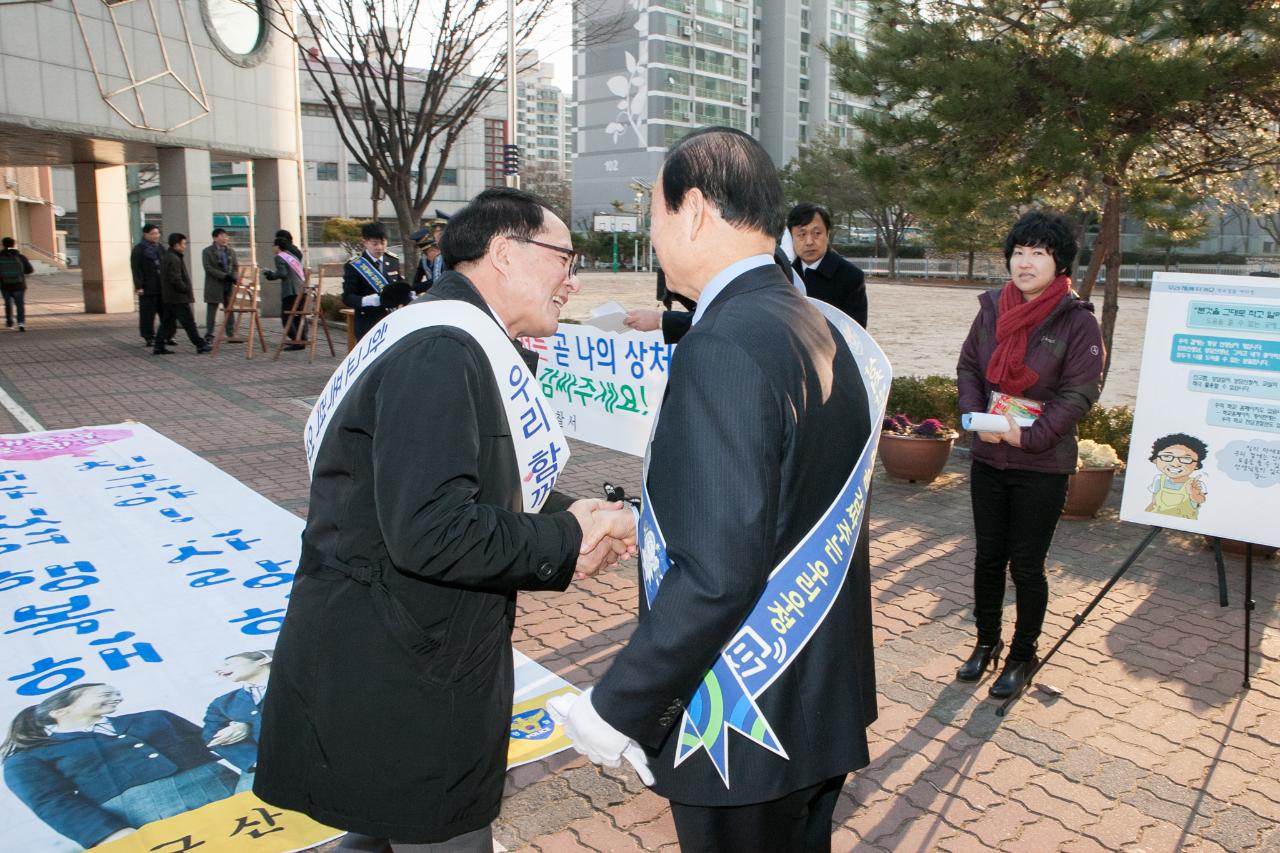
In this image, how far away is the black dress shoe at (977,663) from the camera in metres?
4.31

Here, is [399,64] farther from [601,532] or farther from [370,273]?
[601,532]

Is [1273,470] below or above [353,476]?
below

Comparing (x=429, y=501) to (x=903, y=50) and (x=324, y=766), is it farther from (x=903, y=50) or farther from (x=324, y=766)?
(x=903, y=50)

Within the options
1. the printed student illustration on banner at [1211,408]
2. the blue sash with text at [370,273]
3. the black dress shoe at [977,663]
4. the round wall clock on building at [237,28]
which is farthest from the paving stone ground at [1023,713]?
the round wall clock on building at [237,28]

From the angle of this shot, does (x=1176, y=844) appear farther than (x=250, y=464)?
No

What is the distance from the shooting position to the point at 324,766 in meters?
2.00

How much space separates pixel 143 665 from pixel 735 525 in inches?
145

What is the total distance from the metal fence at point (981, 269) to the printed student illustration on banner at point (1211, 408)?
38.4 m

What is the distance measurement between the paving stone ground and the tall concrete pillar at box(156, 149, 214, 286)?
1277cm

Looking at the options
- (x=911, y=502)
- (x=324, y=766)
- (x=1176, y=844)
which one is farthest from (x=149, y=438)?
(x=1176, y=844)

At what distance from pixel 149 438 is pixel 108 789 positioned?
6.29 metres

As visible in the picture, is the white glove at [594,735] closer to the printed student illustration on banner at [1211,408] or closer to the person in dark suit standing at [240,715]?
the person in dark suit standing at [240,715]

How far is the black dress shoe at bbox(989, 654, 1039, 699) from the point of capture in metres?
4.12

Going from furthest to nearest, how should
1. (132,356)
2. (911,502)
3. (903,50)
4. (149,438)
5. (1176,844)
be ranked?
(132,356) → (149,438) → (903,50) → (911,502) → (1176,844)
